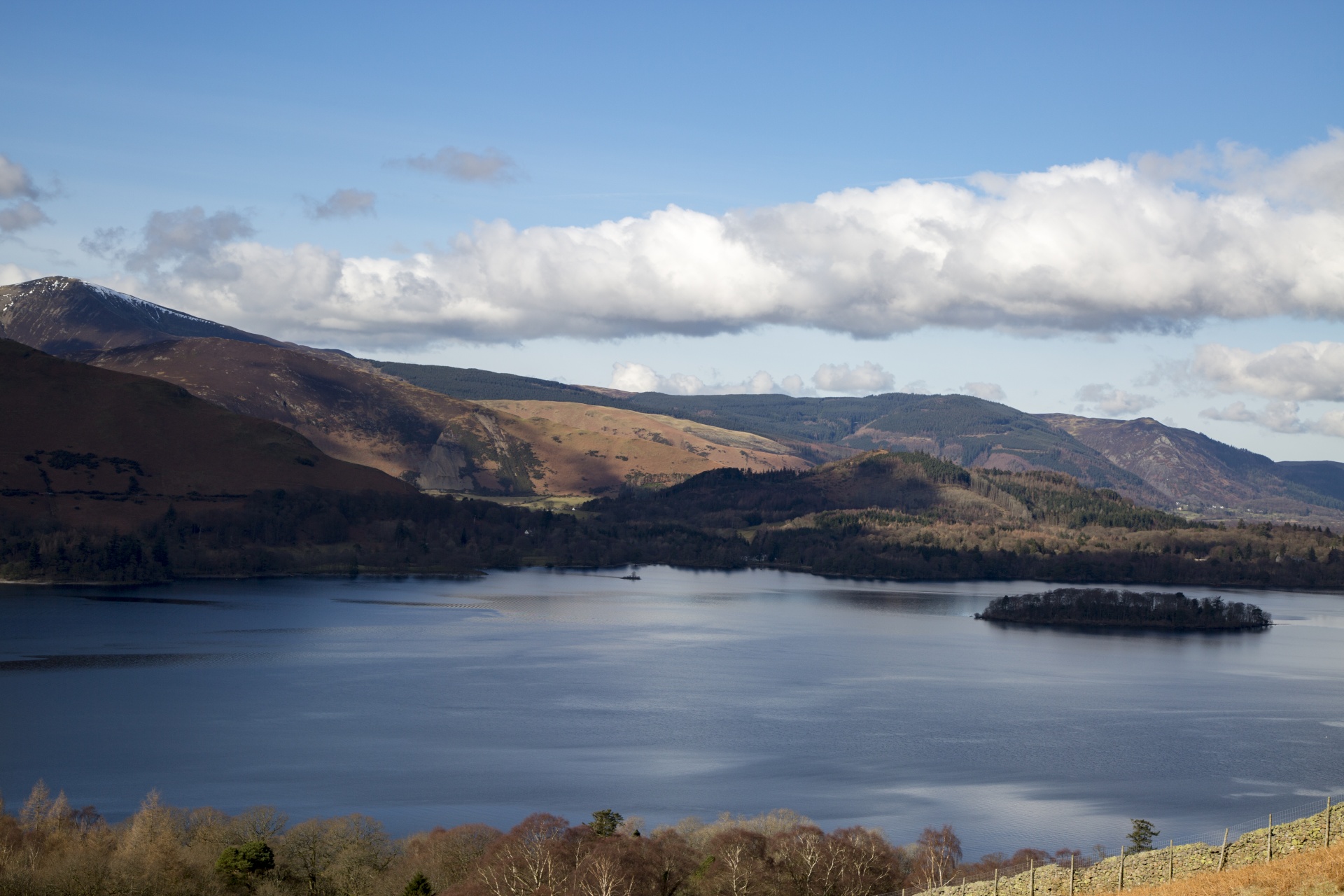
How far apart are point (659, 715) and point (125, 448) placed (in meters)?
118

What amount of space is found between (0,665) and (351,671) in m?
19.6

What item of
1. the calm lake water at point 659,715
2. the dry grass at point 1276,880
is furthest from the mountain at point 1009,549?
the dry grass at point 1276,880

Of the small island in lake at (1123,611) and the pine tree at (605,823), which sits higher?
the small island in lake at (1123,611)

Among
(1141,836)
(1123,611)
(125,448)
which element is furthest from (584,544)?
(1141,836)

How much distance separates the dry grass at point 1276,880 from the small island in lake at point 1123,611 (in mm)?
94371

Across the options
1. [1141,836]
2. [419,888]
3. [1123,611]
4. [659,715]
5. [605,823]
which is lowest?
[659,715]

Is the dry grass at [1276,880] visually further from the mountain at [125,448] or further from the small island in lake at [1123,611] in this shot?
the mountain at [125,448]

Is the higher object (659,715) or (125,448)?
(125,448)

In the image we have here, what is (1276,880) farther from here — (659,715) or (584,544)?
(584,544)

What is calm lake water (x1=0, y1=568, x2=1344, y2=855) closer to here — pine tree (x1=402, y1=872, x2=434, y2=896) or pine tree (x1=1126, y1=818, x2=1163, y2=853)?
pine tree (x1=1126, y1=818, x2=1163, y2=853)

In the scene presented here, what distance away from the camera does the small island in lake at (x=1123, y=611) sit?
114312mm

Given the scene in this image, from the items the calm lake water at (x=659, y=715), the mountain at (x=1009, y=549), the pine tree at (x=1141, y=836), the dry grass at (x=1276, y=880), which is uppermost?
the mountain at (x=1009, y=549)

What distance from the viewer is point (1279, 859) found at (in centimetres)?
2170

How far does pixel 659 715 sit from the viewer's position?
62.3 m
